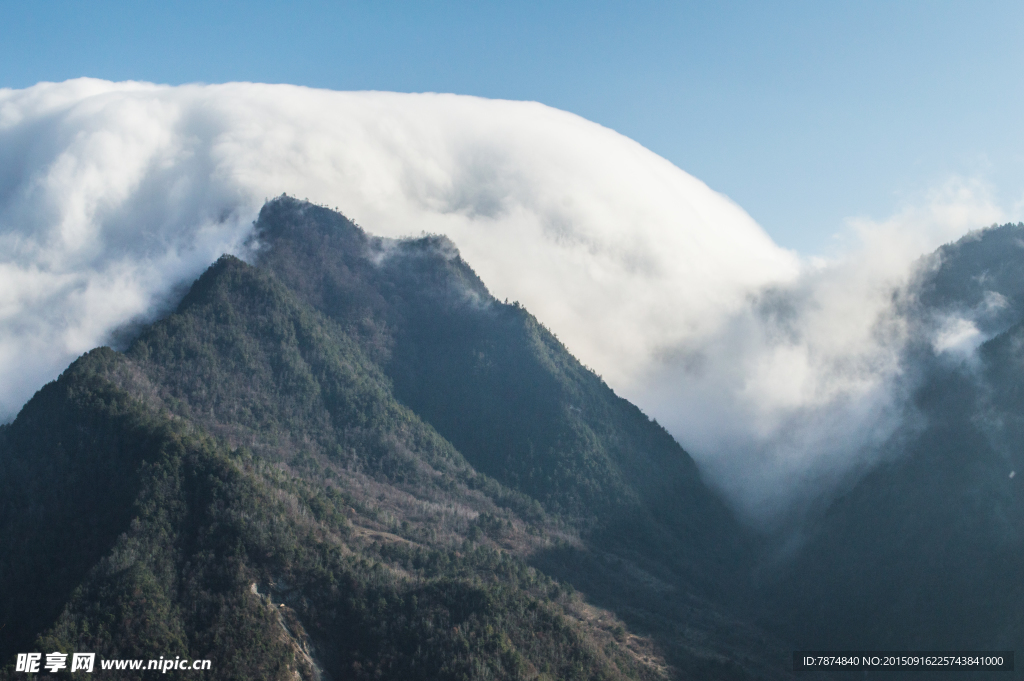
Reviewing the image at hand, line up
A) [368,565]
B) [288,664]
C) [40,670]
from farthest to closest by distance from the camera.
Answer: [368,565], [288,664], [40,670]

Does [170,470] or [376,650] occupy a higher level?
[170,470]

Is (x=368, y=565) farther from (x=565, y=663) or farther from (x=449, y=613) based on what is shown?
(x=565, y=663)

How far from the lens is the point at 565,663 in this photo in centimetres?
A: 18725

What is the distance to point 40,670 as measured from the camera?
15725 cm

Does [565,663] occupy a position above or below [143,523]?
below

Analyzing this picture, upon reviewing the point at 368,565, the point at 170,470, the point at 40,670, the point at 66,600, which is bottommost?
the point at 40,670

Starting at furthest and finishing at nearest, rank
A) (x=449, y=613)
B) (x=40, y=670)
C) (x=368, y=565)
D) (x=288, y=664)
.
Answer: (x=368, y=565), (x=449, y=613), (x=288, y=664), (x=40, y=670)

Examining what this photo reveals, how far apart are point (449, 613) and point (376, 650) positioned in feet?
53.4

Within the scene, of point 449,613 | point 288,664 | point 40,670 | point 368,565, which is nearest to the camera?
point 40,670

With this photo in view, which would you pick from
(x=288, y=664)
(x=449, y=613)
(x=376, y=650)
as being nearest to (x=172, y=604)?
(x=288, y=664)

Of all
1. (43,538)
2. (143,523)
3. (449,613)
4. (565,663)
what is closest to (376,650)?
(449,613)

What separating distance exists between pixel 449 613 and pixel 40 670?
246ft

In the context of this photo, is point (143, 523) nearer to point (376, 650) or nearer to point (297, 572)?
point (297, 572)

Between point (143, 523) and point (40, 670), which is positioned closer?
point (40, 670)
